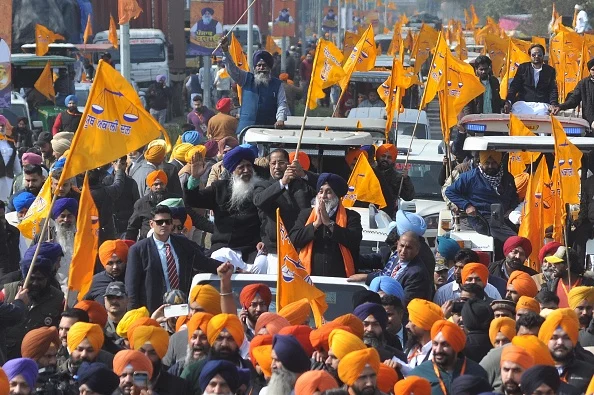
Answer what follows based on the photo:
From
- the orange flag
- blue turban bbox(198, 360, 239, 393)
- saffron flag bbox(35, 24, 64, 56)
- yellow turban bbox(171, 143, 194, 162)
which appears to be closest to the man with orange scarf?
blue turban bbox(198, 360, 239, 393)

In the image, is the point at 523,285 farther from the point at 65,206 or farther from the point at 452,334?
the point at 65,206

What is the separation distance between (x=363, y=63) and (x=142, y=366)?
12126mm

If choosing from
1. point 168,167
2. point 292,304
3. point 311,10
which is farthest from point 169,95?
point 311,10

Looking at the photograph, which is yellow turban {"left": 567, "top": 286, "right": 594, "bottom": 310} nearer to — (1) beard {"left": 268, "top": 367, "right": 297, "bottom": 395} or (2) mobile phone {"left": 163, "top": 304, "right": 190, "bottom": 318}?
(2) mobile phone {"left": 163, "top": 304, "right": 190, "bottom": 318}

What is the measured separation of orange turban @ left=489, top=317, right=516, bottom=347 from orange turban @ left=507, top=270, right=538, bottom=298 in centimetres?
125

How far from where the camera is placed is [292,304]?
1025cm

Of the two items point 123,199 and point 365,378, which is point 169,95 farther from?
point 365,378

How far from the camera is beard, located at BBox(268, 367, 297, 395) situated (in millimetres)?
8602

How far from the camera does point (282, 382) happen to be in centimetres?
864

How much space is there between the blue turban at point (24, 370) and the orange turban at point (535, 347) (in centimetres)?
251

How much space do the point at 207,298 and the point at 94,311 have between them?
2.18 ft

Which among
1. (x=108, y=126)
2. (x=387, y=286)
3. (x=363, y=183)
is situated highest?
(x=108, y=126)

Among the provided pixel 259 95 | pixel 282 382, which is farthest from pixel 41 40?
pixel 282 382

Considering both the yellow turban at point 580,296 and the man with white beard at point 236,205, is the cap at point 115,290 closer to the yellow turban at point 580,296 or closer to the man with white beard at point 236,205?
the man with white beard at point 236,205
